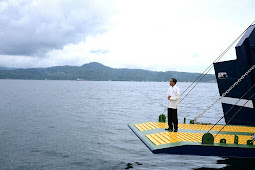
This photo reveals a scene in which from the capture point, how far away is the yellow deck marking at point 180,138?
8703 mm

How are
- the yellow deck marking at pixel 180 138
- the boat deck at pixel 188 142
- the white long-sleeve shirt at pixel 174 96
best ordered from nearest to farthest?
the boat deck at pixel 188 142
the yellow deck marking at pixel 180 138
the white long-sleeve shirt at pixel 174 96

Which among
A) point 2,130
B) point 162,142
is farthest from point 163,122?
point 2,130

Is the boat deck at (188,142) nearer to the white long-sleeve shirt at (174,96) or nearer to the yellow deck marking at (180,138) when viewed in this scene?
the yellow deck marking at (180,138)

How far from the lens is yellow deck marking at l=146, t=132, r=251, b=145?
8.70 metres

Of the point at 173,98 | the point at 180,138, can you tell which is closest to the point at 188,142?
the point at 180,138

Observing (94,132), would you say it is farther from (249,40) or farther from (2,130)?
(249,40)

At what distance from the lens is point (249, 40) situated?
11.4m

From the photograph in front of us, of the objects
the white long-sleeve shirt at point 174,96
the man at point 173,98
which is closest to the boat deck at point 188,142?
the man at point 173,98

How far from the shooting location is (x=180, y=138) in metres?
9.09

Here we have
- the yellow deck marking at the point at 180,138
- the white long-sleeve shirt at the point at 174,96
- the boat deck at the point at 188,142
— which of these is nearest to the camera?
the boat deck at the point at 188,142

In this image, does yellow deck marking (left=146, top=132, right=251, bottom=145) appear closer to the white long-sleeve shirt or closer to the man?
the man

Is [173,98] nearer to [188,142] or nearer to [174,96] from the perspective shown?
[174,96]

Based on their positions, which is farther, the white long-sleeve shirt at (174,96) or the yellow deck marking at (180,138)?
the white long-sleeve shirt at (174,96)

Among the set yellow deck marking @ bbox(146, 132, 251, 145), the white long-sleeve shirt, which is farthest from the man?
yellow deck marking @ bbox(146, 132, 251, 145)
